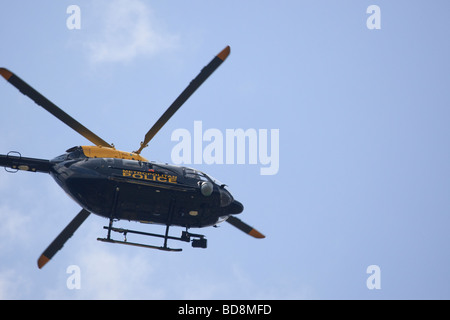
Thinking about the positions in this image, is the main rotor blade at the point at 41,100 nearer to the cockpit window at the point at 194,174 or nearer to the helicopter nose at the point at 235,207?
the cockpit window at the point at 194,174

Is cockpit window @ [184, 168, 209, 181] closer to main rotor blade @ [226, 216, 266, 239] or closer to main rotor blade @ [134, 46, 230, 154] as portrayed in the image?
main rotor blade @ [134, 46, 230, 154]

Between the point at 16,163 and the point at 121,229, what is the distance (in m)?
5.07

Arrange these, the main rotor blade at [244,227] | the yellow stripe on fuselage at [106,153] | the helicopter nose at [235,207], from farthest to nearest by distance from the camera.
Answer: the main rotor blade at [244,227]
the helicopter nose at [235,207]
the yellow stripe on fuselage at [106,153]

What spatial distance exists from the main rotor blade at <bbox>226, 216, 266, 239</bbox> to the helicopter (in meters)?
2.65

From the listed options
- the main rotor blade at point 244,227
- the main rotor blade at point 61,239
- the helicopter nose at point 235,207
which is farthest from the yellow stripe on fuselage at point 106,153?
the main rotor blade at point 244,227

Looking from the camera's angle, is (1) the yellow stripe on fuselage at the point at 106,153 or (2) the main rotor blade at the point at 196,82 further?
(1) the yellow stripe on fuselage at the point at 106,153

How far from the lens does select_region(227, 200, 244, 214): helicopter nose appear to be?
119ft

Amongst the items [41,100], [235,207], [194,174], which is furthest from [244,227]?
[41,100]

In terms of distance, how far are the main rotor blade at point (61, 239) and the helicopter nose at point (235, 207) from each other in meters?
5.89

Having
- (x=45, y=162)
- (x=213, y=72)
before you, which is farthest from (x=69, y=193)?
(x=213, y=72)

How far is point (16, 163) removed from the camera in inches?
1362

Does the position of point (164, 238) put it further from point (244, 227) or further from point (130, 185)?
point (244, 227)

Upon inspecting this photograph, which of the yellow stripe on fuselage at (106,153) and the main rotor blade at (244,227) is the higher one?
the yellow stripe on fuselage at (106,153)

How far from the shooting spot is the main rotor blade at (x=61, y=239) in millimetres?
35438
